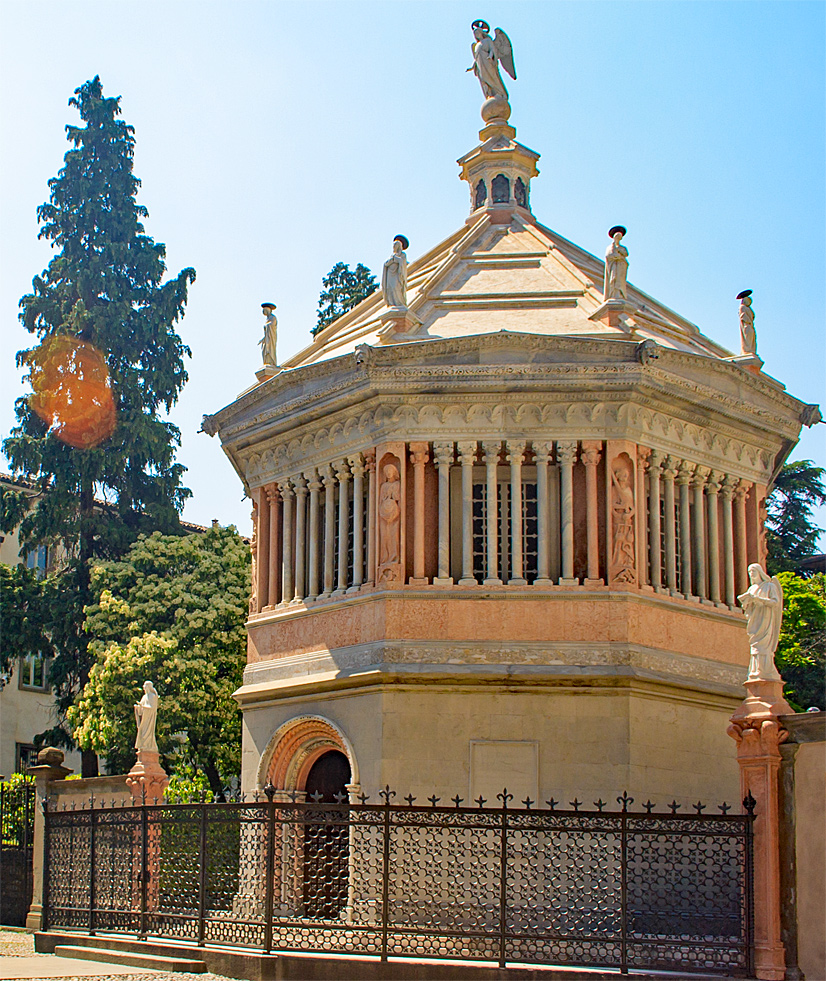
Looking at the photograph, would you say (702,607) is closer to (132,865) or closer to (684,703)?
(684,703)

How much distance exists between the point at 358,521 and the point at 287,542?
2.05 meters

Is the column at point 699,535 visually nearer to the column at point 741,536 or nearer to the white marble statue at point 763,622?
the column at point 741,536

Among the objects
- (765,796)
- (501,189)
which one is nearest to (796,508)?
(501,189)

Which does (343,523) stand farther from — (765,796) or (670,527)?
(765,796)

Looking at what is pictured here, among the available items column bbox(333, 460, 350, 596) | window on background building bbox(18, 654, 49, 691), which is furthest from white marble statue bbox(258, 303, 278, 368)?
window on background building bbox(18, 654, 49, 691)

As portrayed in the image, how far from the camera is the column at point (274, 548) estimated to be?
21656 mm

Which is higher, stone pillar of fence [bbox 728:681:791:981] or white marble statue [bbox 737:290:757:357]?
white marble statue [bbox 737:290:757:357]

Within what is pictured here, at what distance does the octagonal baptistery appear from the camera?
18359 millimetres

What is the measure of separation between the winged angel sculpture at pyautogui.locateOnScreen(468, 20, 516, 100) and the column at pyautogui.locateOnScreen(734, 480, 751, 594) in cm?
966

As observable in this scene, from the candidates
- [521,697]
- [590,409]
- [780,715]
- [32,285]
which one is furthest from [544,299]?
[32,285]

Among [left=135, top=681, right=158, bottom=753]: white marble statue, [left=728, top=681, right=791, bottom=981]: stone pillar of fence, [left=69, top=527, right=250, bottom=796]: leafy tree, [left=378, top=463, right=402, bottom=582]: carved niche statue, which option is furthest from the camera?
[left=69, top=527, right=250, bottom=796]: leafy tree

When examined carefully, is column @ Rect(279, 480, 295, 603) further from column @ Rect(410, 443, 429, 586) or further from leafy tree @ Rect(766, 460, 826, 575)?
leafy tree @ Rect(766, 460, 826, 575)

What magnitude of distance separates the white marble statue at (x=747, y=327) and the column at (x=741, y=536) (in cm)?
226

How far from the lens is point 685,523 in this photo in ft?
66.0
